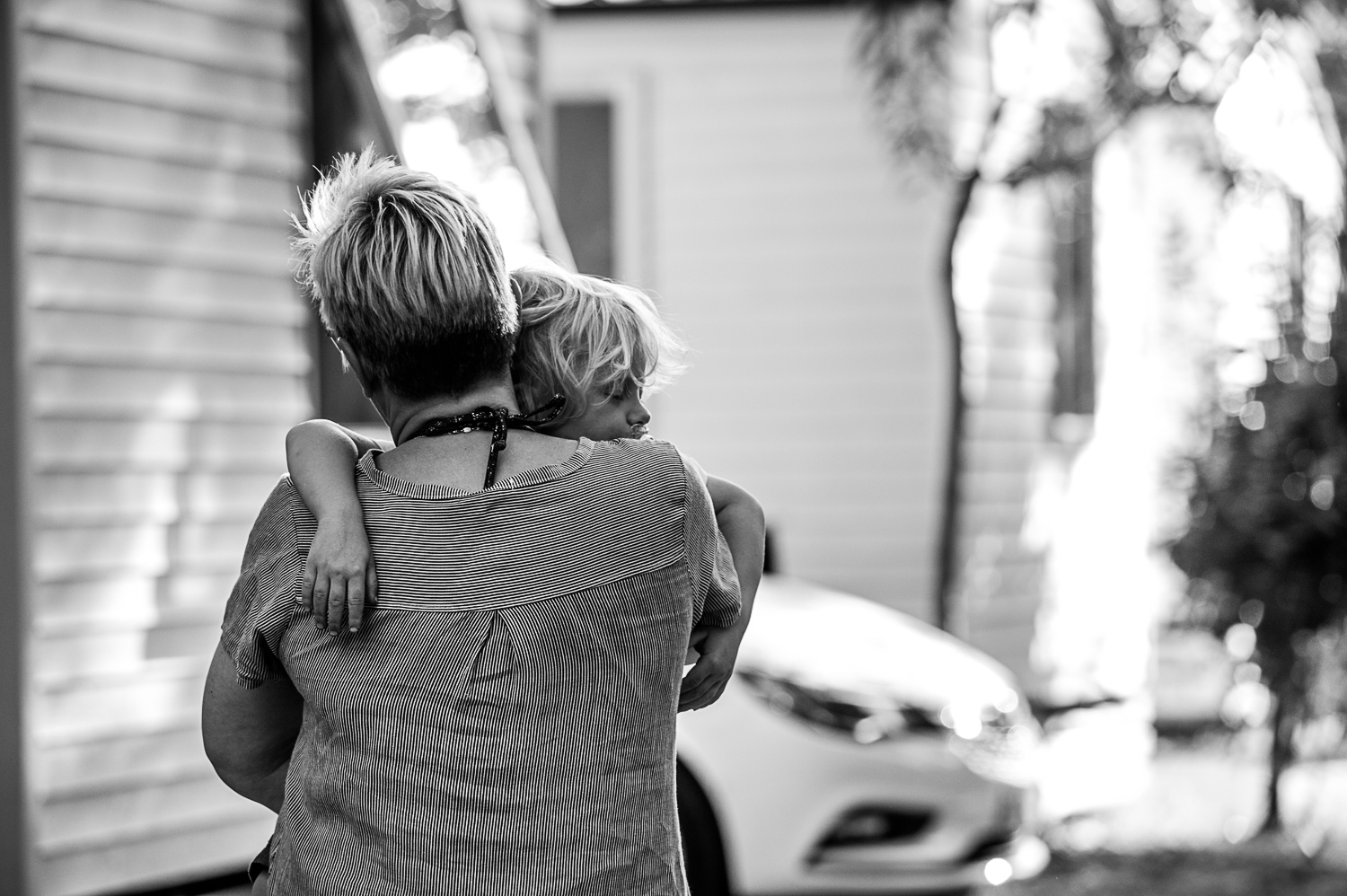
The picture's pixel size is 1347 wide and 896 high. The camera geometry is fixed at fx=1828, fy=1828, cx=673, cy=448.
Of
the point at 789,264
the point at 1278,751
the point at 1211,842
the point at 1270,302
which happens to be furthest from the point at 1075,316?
the point at 1211,842

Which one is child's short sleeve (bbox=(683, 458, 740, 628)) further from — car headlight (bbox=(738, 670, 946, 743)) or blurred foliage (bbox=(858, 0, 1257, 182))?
blurred foliage (bbox=(858, 0, 1257, 182))

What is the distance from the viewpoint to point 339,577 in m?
1.92

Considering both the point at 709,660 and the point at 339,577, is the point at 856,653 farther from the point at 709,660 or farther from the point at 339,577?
the point at 339,577

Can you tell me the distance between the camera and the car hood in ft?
20.0

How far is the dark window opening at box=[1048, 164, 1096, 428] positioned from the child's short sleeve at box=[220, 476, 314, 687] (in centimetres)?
1064

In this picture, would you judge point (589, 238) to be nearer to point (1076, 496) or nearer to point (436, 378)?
point (1076, 496)

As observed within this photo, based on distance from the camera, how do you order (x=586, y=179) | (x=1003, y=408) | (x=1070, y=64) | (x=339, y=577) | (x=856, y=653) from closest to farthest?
1. (x=339, y=577)
2. (x=856, y=653)
3. (x=1070, y=64)
4. (x=586, y=179)
5. (x=1003, y=408)

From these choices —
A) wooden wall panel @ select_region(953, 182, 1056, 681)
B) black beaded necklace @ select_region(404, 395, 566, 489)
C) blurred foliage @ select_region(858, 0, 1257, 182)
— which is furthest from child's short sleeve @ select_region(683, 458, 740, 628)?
wooden wall panel @ select_region(953, 182, 1056, 681)

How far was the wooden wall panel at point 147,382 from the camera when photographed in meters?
5.10

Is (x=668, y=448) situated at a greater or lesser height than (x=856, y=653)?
greater

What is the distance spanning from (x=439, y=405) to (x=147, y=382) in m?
3.62

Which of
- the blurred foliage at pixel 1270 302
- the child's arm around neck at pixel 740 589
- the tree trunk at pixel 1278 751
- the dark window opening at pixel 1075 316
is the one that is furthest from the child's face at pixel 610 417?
the dark window opening at pixel 1075 316

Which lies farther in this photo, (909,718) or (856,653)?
(856,653)

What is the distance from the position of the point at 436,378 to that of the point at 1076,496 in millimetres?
10728
